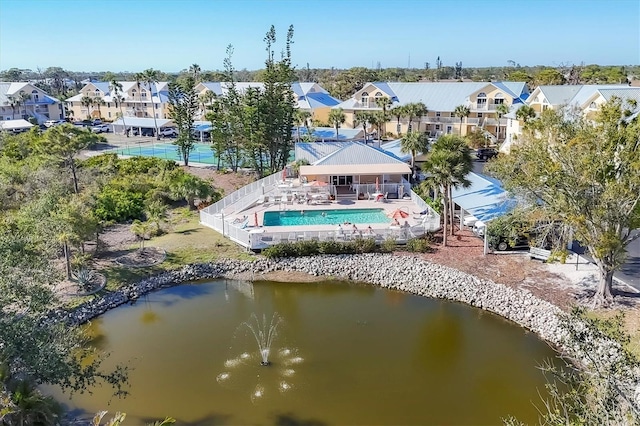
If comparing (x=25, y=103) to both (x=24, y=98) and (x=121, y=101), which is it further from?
(x=121, y=101)

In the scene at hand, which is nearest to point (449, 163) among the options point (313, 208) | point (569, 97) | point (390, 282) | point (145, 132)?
point (390, 282)

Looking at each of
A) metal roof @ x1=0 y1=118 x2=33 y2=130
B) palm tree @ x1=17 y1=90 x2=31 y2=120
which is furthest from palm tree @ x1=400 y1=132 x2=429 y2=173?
palm tree @ x1=17 y1=90 x2=31 y2=120

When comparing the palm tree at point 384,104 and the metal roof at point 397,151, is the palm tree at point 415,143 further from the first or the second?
the palm tree at point 384,104

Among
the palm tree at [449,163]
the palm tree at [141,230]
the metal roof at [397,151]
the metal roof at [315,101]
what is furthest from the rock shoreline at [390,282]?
the metal roof at [315,101]

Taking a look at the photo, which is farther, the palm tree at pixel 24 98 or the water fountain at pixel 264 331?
the palm tree at pixel 24 98

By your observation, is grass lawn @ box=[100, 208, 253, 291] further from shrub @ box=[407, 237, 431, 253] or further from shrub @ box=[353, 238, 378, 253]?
shrub @ box=[407, 237, 431, 253]

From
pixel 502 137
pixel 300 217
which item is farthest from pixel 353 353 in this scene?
pixel 502 137
